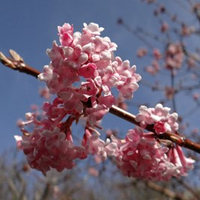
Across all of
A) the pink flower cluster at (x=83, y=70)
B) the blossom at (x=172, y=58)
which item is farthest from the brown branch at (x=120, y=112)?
the blossom at (x=172, y=58)

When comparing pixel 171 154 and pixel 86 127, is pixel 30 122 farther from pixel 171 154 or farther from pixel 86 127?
pixel 171 154

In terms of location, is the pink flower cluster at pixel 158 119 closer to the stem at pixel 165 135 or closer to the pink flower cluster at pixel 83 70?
the stem at pixel 165 135

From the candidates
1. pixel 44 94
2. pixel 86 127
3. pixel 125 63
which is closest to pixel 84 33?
pixel 125 63

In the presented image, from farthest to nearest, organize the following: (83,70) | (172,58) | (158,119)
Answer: (172,58)
(158,119)
(83,70)

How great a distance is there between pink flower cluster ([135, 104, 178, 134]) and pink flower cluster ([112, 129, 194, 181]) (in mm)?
64

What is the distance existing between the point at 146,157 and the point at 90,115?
0.36 m

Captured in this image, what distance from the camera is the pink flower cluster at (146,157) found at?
1.41 m

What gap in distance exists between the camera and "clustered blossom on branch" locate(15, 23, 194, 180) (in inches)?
47.0

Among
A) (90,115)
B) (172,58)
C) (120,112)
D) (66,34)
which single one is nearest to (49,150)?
(90,115)

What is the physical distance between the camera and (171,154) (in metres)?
1.52

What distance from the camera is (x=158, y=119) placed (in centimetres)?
136

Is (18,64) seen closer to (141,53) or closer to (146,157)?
(146,157)

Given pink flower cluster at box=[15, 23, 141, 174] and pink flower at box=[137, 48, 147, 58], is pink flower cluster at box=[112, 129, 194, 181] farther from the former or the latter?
pink flower at box=[137, 48, 147, 58]

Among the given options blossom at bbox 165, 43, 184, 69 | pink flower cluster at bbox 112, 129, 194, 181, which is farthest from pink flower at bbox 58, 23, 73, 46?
blossom at bbox 165, 43, 184, 69
